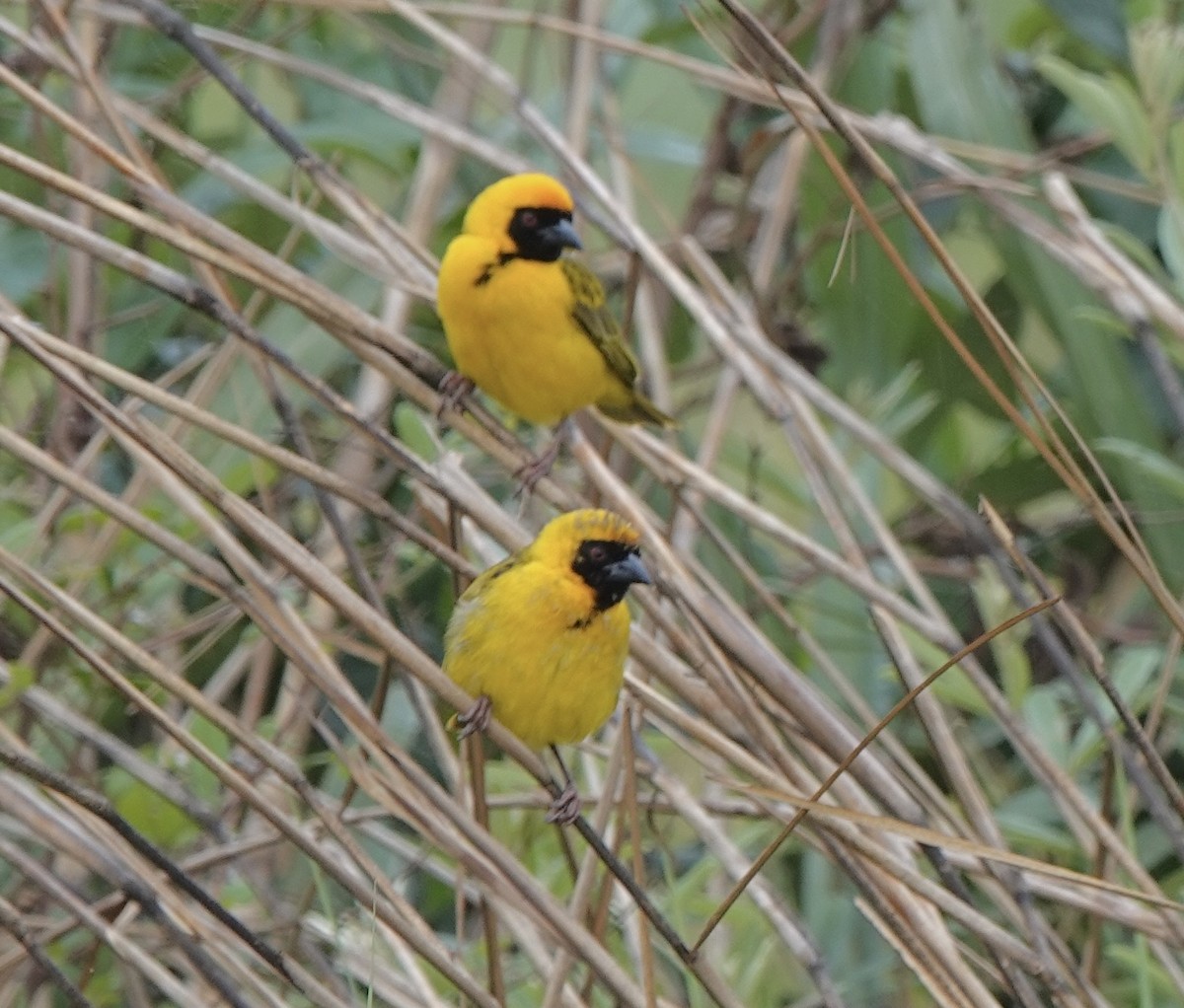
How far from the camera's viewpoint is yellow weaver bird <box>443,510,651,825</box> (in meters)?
2.41

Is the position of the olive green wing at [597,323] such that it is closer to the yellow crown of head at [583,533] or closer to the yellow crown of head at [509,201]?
the yellow crown of head at [509,201]

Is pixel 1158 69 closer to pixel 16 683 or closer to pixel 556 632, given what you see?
pixel 556 632

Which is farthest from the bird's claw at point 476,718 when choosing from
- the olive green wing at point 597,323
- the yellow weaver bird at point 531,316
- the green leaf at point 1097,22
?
the green leaf at point 1097,22

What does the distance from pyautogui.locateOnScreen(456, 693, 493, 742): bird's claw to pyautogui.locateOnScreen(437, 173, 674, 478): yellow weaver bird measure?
3.10 feet

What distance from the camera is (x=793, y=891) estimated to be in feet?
11.5

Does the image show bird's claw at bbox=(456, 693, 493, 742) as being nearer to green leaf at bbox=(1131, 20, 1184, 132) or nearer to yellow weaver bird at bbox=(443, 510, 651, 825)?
yellow weaver bird at bbox=(443, 510, 651, 825)

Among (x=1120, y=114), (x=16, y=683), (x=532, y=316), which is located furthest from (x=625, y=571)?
(x=1120, y=114)

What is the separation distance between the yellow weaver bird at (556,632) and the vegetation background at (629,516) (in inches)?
3.1

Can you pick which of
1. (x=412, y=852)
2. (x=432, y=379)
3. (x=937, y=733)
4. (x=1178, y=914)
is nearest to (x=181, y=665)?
(x=412, y=852)

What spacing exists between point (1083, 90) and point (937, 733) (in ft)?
3.32

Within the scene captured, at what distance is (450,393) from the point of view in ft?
8.51

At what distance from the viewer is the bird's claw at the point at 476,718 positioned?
6.66 feet

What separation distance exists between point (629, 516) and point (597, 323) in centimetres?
77

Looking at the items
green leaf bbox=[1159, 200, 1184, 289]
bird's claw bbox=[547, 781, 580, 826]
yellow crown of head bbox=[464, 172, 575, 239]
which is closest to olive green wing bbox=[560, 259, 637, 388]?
yellow crown of head bbox=[464, 172, 575, 239]
